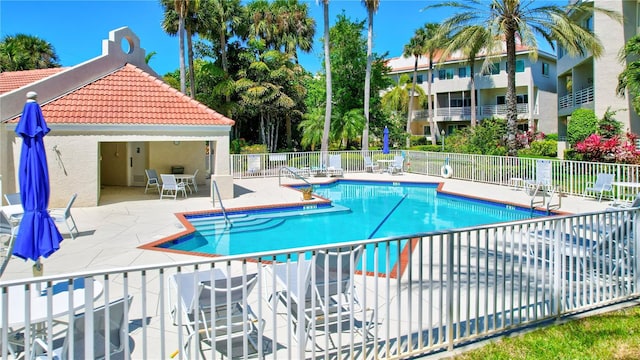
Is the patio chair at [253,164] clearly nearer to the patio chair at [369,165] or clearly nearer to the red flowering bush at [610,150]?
the patio chair at [369,165]

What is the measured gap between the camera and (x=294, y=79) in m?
34.0

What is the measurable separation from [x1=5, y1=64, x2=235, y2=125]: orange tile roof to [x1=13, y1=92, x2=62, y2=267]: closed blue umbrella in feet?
28.3

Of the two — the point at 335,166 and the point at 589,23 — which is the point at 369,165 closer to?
the point at 335,166

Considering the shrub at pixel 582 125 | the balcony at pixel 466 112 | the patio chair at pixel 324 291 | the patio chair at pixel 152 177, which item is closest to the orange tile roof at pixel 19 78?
the patio chair at pixel 152 177

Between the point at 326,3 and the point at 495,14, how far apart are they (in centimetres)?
1256

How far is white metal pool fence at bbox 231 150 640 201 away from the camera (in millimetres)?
14938

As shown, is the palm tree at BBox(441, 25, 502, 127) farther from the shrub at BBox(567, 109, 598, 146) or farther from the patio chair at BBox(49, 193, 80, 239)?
the patio chair at BBox(49, 193, 80, 239)

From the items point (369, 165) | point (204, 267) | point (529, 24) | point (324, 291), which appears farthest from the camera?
point (369, 165)

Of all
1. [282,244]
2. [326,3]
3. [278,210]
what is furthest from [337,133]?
[282,244]

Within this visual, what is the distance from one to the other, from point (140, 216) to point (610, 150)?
17.1m

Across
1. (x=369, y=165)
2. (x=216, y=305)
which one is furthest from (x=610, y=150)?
(x=216, y=305)

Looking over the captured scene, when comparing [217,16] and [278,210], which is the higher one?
[217,16]

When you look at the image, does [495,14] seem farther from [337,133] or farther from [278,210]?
[337,133]

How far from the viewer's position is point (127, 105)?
49.6ft
